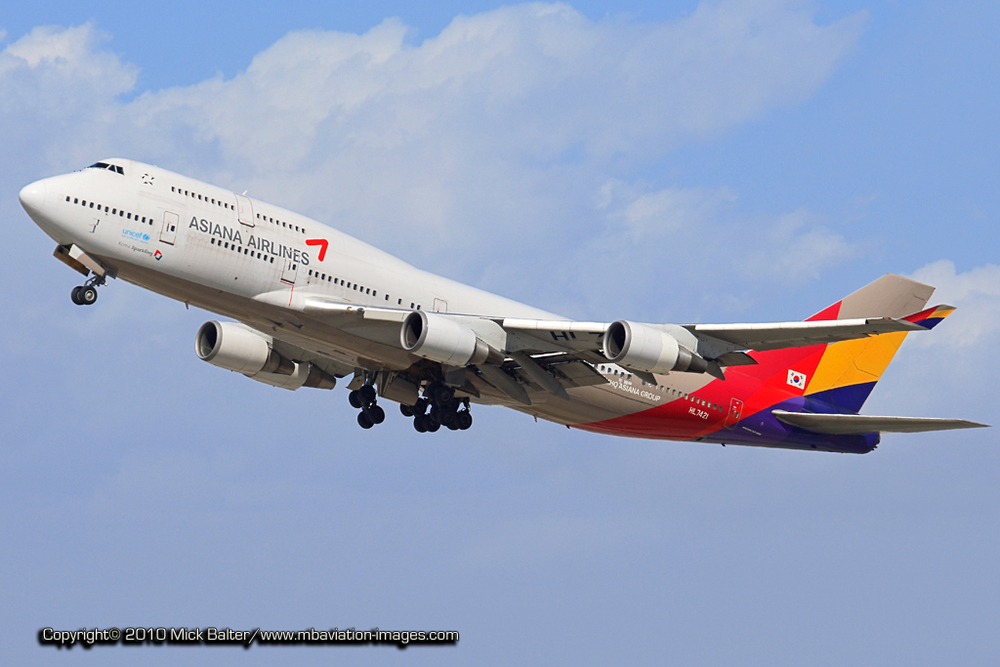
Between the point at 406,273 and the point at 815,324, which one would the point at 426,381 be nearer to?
the point at 406,273

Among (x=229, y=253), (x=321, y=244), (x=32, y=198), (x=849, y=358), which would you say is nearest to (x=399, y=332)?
(x=321, y=244)

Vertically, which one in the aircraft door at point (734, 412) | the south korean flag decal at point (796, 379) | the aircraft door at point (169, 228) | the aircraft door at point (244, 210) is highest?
the aircraft door at point (244, 210)

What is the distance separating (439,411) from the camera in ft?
119

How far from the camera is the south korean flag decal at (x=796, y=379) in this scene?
42781 millimetres

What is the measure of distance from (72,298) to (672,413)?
1991 centimetres

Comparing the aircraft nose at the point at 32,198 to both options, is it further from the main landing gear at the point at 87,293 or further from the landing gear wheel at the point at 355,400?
the landing gear wheel at the point at 355,400

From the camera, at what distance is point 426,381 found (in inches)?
1459

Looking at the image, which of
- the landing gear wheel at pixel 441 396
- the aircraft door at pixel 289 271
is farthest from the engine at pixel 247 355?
the aircraft door at pixel 289 271

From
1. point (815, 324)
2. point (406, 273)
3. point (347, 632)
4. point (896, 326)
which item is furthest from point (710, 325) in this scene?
point (347, 632)

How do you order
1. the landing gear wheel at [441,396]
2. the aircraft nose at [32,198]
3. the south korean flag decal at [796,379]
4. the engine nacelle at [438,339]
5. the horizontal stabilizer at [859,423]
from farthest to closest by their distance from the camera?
the south korean flag decal at [796,379], the landing gear wheel at [441,396], the horizontal stabilizer at [859,423], the engine nacelle at [438,339], the aircraft nose at [32,198]

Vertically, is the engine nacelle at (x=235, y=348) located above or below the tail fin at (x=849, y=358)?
below

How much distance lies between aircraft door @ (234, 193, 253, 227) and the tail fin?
19.2 m

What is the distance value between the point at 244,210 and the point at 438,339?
6.58 metres

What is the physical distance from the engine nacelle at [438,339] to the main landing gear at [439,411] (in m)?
3.46
